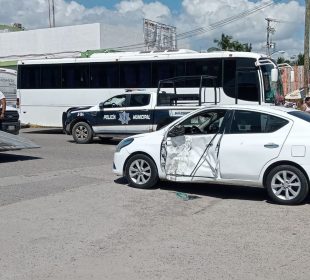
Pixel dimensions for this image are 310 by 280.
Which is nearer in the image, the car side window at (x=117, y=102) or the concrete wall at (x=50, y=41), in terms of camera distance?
the car side window at (x=117, y=102)

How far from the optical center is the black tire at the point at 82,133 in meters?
18.1

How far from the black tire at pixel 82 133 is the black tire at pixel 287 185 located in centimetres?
1058

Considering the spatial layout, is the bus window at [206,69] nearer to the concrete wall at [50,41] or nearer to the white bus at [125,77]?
the white bus at [125,77]

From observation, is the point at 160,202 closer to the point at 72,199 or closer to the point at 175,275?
the point at 72,199

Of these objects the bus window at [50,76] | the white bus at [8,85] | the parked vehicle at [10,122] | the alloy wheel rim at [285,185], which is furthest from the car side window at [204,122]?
the white bus at [8,85]

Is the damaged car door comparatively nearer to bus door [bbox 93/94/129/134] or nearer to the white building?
bus door [bbox 93/94/129/134]

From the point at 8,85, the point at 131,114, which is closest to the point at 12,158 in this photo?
the point at 131,114

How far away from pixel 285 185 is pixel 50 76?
15589mm

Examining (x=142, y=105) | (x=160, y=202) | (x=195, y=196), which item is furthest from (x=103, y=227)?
(x=142, y=105)

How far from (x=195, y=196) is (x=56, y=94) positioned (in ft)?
46.1

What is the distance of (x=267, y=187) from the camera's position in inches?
327

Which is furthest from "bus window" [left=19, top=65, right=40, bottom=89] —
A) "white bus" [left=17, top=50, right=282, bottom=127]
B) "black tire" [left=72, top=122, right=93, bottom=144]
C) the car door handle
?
the car door handle

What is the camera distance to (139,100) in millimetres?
17234

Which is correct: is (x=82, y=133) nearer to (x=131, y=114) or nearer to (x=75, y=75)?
(x=131, y=114)
